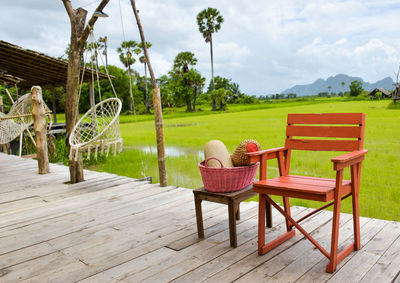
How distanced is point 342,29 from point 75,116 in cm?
11424

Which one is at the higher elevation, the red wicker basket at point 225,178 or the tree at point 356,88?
the tree at point 356,88

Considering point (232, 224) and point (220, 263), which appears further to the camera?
point (232, 224)

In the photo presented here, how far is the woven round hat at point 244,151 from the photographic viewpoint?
7.50 ft

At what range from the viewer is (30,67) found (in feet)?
28.5

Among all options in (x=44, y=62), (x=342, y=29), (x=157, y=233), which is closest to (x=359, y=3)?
(x=342, y=29)

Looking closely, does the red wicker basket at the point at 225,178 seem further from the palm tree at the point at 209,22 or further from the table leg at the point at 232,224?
the palm tree at the point at 209,22

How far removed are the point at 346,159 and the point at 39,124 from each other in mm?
4710

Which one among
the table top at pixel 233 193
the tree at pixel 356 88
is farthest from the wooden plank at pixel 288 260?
the tree at pixel 356 88

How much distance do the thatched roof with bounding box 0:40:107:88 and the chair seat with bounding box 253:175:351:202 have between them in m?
6.25

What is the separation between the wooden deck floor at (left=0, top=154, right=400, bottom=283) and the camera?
74.5 inches

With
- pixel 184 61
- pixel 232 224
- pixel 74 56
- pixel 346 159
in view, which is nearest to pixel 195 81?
pixel 184 61

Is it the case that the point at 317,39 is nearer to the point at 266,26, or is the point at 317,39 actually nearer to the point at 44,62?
the point at 266,26

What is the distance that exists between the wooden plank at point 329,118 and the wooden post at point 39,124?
4.10m

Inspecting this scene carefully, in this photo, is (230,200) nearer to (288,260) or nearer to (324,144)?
(288,260)
